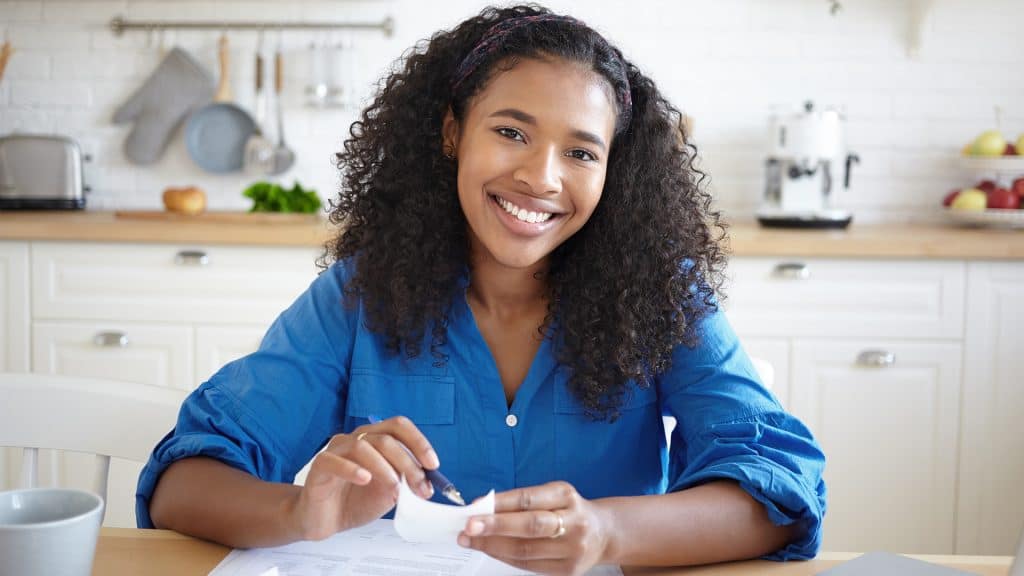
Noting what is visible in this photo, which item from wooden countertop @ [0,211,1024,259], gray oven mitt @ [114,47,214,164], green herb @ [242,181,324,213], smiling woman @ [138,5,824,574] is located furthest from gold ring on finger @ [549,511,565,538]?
gray oven mitt @ [114,47,214,164]

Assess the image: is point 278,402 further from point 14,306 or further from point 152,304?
point 14,306

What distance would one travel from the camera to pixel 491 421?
1382 millimetres

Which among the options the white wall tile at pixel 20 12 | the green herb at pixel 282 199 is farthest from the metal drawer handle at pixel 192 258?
the white wall tile at pixel 20 12

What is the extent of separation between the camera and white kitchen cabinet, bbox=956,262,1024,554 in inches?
111

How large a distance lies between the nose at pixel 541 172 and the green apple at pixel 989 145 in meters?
2.34

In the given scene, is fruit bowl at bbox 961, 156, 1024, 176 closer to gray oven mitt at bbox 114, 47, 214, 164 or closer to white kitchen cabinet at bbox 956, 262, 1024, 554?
white kitchen cabinet at bbox 956, 262, 1024, 554

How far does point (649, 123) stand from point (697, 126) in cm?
210

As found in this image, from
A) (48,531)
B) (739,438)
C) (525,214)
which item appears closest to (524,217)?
(525,214)

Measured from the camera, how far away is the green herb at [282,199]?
3.13 meters

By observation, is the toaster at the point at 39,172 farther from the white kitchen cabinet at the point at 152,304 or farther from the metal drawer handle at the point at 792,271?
the metal drawer handle at the point at 792,271

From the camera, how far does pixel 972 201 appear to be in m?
3.20

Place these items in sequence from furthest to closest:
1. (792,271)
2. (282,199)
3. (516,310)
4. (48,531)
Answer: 1. (282,199)
2. (792,271)
3. (516,310)
4. (48,531)

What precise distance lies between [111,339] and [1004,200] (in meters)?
2.55

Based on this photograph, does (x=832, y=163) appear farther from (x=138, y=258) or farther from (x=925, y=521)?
(x=138, y=258)
